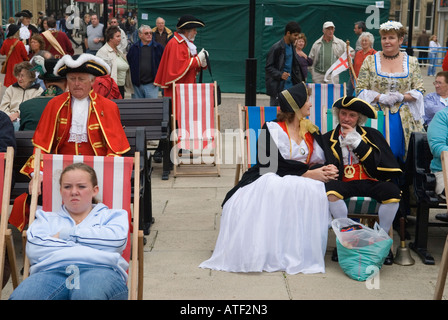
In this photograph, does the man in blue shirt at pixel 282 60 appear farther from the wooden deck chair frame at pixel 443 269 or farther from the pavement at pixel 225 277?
the wooden deck chair frame at pixel 443 269

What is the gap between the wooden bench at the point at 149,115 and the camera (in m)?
8.48

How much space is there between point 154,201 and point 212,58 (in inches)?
417

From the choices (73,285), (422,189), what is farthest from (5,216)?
(422,189)

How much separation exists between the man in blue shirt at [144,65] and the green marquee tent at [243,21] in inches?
257

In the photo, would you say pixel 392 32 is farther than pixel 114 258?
Yes

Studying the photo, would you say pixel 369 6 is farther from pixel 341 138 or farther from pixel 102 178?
pixel 102 178

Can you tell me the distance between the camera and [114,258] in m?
4.18

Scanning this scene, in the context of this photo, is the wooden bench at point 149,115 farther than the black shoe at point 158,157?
No

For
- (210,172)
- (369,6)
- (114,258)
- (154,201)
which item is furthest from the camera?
(369,6)

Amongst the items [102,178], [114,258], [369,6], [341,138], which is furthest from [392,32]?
[369,6]

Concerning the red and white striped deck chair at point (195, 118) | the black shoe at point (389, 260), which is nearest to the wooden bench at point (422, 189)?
the black shoe at point (389, 260)

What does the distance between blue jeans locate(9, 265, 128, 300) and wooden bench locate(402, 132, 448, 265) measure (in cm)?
294

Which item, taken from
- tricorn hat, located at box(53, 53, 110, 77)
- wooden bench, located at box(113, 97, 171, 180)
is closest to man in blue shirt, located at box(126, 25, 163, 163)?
wooden bench, located at box(113, 97, 171, 180)
